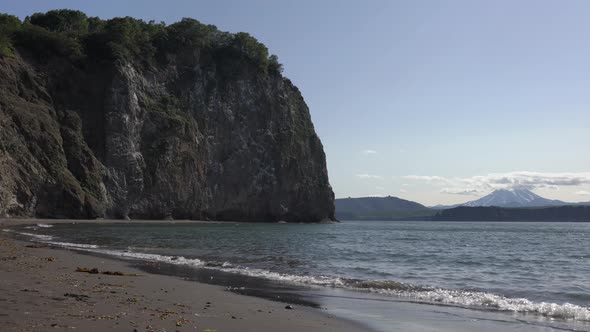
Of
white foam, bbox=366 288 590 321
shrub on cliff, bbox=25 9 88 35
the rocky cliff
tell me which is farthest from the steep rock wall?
white foam, bbox=366 288 590 321

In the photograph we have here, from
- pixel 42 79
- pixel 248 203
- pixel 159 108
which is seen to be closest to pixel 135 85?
pixel 159 108

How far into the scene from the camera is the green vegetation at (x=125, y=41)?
247 feet

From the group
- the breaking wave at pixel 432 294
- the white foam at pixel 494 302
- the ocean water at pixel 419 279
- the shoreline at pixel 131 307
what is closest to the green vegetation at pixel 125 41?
the ocean water at pixel 419 279

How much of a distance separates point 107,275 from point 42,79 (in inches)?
2670

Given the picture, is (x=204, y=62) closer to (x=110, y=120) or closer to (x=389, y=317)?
(x=110, y=120)

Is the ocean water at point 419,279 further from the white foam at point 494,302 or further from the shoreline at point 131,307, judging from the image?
the shoreline at point 131,307

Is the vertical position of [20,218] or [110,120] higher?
[110,120]

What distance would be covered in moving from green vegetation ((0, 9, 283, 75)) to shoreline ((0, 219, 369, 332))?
218ft

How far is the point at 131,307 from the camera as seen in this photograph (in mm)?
9203

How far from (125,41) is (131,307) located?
269 feet

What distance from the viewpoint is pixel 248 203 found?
96562 millimetres

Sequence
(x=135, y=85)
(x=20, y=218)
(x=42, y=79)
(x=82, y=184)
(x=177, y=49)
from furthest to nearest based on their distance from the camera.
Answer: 1. (x=177, y=49)
2. (x=135, y=85)
3. (x=42, y=79)
4. (x=82, y=184)
5. (x=20, y=218)

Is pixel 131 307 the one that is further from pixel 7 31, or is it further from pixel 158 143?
pixel 7 31

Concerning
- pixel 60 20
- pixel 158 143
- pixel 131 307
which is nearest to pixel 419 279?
pixel 131 307
